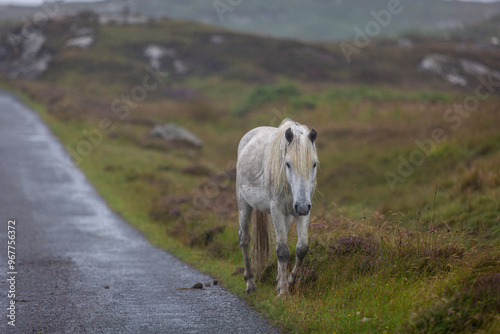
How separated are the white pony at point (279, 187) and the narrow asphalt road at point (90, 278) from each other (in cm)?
82

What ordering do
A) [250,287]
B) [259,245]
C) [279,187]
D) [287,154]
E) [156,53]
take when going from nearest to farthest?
1. [287,154]
2. [279,187]
3. [250,287]
4. [259,245]
5. [156,53]

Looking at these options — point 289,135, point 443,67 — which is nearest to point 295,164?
point 289,135

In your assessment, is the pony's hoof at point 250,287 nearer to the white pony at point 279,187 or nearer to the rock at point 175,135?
the white pony at point 279,187

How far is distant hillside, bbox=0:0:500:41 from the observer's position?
130 m

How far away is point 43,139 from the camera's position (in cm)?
2623

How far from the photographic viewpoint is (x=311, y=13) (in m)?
146

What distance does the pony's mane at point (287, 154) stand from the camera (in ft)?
20.7

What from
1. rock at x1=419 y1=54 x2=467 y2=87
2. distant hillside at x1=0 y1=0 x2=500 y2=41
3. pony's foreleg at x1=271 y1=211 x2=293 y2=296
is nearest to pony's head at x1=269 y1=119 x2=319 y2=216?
pony's foreleg at x1=271 y1=211 x2=293 y2=296

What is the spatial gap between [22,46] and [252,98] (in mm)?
37062

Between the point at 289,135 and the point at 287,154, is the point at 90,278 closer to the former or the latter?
the point at 287,154

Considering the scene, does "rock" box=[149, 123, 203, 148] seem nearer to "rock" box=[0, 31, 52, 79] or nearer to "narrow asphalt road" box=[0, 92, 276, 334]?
"narrow asphalt road" box=[0, 92, 276, 334]

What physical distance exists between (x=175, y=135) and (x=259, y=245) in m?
20.0

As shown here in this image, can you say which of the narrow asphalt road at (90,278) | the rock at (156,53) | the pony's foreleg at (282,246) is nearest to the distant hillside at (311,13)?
the rock at (156,53)

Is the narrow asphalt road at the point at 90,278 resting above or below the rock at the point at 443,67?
below
